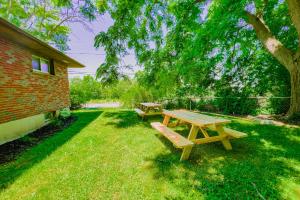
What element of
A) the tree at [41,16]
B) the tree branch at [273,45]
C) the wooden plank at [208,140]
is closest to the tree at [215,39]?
the tree branch at [273,45]

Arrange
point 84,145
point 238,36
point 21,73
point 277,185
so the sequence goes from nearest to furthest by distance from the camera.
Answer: point 277,185
point 84,145
point 21,73
point 238,36

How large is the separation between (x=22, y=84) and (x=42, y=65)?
209 centimetres

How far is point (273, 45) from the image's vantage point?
19.3 feet

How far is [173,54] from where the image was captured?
1128 cm

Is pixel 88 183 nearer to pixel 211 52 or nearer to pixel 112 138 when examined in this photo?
pixel 112 138

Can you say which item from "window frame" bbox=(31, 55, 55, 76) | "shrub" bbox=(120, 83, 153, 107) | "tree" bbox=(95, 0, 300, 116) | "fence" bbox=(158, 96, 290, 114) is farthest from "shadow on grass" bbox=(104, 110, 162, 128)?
"shrub" bbox=(120, 83, 153, 107)

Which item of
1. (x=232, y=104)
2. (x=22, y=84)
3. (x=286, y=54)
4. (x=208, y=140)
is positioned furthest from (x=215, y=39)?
(x=22, y=84)

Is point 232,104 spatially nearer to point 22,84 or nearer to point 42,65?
point 22,84

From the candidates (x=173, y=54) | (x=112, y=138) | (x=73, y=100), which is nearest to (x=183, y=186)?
(x=112, y=138)

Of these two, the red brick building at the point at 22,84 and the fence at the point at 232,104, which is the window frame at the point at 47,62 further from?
the fence at the point at 232,104

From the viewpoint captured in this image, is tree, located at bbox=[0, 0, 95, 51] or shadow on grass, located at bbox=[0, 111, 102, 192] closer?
shadow on grass, located at bbox=[0, 111, 102, 192]

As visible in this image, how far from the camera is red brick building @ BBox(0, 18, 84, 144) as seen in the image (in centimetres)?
478

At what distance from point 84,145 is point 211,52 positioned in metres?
6.58

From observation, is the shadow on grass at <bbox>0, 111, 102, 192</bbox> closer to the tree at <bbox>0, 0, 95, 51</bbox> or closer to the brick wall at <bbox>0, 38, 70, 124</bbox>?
the brick wall at <bbox>0, 38, 70, 124</bbox>
